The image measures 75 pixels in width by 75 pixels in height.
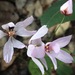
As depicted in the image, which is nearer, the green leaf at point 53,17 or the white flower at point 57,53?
the white flower at point 57,53

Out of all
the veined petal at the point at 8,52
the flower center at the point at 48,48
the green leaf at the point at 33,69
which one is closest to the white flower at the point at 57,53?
the flower center at the point at 48,48

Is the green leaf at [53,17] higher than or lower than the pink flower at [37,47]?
higher

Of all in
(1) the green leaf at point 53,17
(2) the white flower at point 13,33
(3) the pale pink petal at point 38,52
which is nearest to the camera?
(3) the pale pink petal at point 38,52

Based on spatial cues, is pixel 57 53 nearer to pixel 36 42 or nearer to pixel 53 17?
pixel 36 42

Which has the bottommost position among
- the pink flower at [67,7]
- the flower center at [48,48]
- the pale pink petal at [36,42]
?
the flower center at [48,48]

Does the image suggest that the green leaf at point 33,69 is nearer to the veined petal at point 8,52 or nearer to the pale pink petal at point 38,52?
the veined petal at point 8,52

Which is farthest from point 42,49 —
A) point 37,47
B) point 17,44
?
point 17,44

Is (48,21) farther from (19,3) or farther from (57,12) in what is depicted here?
(19,3)

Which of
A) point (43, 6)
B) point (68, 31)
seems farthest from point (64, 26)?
point (43, 6)
